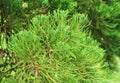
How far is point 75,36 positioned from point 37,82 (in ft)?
1.53

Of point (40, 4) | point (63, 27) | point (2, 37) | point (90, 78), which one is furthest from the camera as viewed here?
point (40, 4)

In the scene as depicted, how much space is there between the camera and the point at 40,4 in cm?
342

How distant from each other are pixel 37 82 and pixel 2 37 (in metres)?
0.71

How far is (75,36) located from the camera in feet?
8.90

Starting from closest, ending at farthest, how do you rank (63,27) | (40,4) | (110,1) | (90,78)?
(63,27)
(90,78)
(40,4)
(110,1)

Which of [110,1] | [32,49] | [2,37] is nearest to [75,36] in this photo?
[32,49]

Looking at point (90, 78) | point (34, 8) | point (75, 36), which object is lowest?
point (90, 78)

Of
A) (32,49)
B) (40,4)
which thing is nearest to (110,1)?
(40,4)

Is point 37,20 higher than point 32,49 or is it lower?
higher

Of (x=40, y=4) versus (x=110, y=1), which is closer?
(x=40, y=4)

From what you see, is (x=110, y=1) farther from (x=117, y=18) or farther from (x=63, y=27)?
(x=63, y=27)

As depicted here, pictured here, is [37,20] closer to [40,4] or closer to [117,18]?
[40,4]

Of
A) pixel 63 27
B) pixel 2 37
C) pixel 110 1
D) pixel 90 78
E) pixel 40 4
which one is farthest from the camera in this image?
pixel 110 1

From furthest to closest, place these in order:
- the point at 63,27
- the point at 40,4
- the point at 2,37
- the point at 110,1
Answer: the point at 110,1, the point at 40,4, the point at 2,37, the point at 63,27
